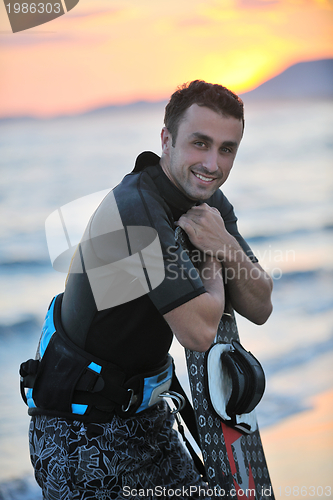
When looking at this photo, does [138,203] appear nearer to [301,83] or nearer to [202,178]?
[202,178]

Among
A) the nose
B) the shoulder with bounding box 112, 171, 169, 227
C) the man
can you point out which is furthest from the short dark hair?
the shoulder with bounding box 112, 171, 169, 227

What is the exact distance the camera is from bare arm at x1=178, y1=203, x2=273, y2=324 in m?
1.61

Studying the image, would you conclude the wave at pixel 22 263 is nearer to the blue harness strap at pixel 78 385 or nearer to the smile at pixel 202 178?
the blue harness strap at pixel 78 385

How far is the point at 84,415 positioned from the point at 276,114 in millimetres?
8427

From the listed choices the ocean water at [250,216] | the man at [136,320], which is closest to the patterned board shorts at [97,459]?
the man at [136,320]

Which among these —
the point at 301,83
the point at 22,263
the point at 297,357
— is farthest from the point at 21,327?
the point at 301,83

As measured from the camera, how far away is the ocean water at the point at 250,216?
4.68 meters

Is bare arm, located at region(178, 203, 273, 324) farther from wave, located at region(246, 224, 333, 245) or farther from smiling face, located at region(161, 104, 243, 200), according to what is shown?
wave, located at region(246, 224, 333, 245)

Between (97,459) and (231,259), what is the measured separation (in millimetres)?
712

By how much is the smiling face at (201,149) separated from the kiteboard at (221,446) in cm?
18

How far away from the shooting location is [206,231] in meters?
1.62

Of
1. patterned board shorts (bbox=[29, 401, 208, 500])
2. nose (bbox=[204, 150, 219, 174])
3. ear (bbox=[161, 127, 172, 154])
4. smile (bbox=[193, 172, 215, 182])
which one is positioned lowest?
patterned board shorts (bbox=[29, 401, 208, 500])

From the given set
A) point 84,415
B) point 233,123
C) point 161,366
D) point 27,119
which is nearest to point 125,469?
point 84,415

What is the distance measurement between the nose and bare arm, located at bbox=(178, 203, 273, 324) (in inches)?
6.2
